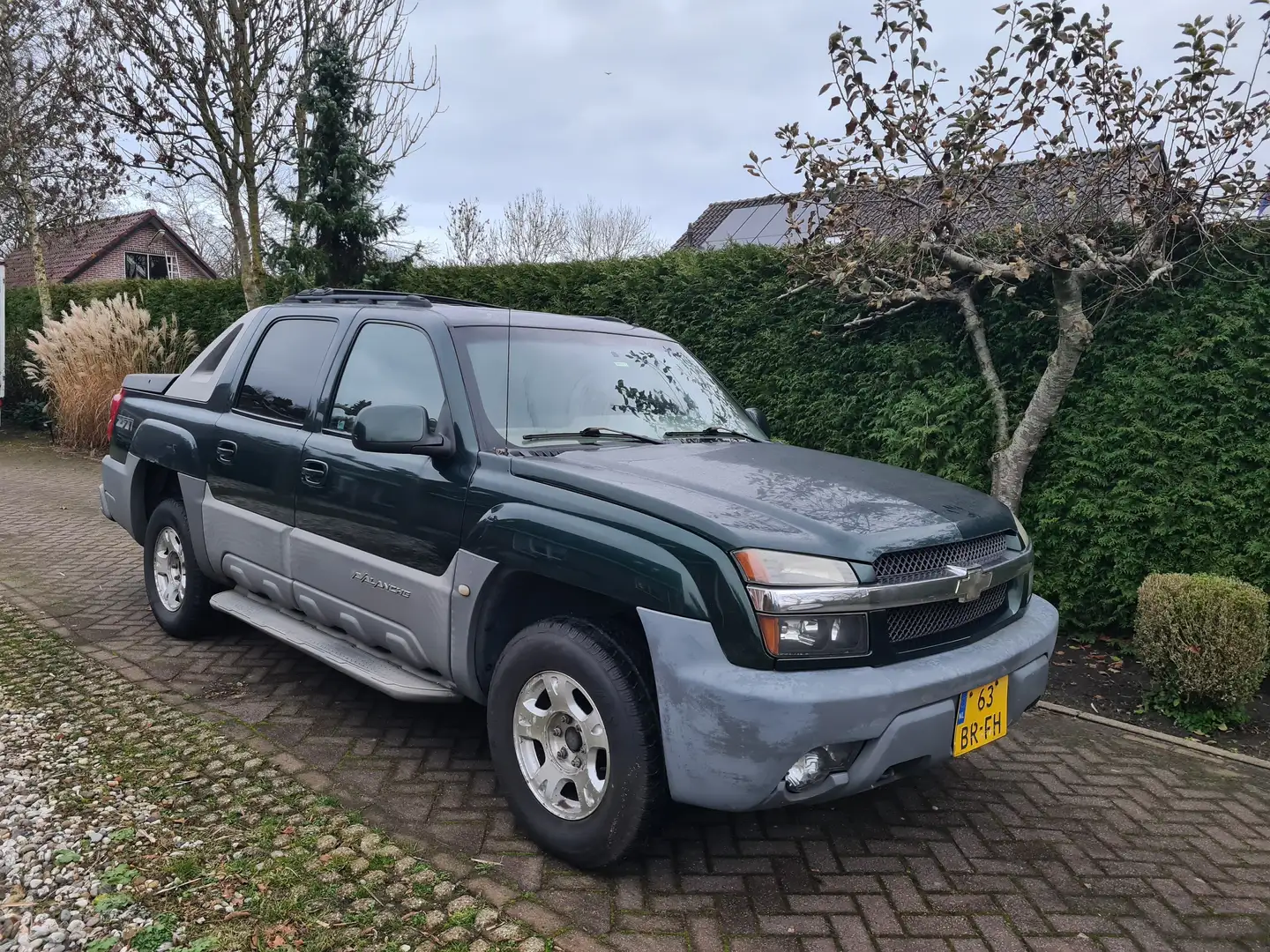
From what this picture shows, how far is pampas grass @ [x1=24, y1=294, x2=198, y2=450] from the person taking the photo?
498 inches

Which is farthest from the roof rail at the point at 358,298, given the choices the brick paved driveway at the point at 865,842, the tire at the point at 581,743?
the brick paved driveway at the point at 865,842

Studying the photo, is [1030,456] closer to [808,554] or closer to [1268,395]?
[1268,395]

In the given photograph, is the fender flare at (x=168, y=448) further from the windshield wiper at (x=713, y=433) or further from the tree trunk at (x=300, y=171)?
the tree trunk at (x=300, y=171)

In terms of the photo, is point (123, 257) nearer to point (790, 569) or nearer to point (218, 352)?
point (218, 352)

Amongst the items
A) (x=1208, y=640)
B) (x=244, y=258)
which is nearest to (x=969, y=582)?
(x=1208, y=640)

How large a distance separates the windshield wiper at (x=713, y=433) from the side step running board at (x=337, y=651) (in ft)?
4.44

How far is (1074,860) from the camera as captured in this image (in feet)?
10.2

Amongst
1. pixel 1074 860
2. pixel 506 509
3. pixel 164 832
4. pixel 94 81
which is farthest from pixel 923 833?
pixel 94 81

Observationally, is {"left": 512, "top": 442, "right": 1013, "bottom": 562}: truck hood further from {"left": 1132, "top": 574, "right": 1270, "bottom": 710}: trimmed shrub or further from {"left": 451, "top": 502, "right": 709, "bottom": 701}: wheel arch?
{"left": 1132, "top": 574, "right": 1270, "bottom": 710}: trimmed shrub

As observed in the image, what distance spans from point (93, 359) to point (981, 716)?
13.7 meters

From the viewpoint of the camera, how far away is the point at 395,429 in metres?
3.11

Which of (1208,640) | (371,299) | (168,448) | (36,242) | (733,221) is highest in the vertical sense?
(733,221)

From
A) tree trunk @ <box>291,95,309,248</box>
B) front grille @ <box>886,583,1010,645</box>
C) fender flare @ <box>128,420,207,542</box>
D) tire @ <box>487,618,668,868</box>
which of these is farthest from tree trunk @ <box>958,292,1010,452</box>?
tree trunk @ <box>291,95,309,248</box>

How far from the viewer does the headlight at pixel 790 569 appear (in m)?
2.44
